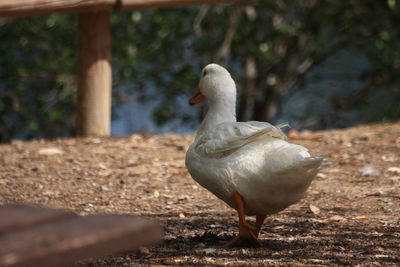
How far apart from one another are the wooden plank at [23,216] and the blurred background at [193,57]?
669cm

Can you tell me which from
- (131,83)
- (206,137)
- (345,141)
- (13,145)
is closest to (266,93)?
(131,83)

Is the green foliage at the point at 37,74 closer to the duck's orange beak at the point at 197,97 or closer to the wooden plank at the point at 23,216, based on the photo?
the duck's orange beak at the point at 197,97

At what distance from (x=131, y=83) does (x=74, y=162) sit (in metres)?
4.05

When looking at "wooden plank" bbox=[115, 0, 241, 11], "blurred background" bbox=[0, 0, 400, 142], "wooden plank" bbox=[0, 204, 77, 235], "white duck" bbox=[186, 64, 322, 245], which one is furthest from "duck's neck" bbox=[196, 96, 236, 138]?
"blurred background" bbox=[0, 0, 400, 142]

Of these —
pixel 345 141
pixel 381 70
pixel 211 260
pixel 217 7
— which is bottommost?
pixel 211 260

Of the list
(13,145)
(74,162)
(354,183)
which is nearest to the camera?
(354,183)

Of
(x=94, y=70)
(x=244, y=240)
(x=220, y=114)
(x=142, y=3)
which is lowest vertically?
(x=244, y=240)

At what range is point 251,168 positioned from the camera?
370cm

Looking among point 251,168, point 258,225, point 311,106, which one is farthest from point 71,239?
point 311,106

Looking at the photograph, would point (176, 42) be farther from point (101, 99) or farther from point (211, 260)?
point (211, 260)

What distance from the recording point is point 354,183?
5.39 meters

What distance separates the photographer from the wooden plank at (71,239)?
65.2 inches

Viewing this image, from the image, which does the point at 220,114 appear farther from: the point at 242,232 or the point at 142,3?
the point at 142,3

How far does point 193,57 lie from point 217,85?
5.87 meters
